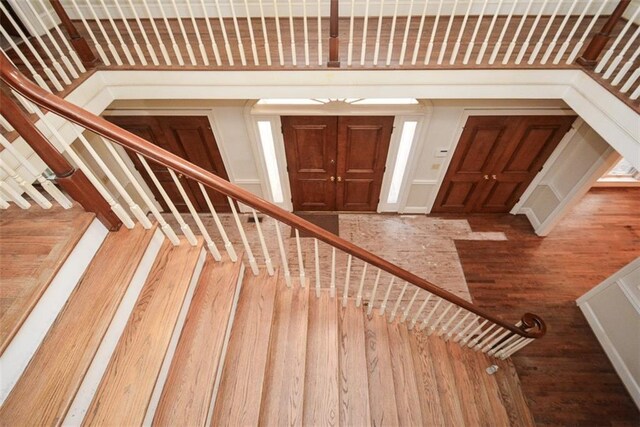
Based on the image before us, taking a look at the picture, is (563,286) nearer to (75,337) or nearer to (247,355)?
(247,355)

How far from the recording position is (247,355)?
→ 185cm

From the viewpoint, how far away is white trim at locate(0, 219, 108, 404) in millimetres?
1272

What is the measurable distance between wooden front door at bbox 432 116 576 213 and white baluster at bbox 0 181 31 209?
4.47 m

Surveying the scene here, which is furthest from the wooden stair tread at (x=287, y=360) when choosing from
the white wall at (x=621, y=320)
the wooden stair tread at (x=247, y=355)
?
the white wall at (x=621, y=320)

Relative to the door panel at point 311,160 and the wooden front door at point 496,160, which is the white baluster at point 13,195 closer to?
the door panel at point 311,160

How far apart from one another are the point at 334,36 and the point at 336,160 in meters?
2.14

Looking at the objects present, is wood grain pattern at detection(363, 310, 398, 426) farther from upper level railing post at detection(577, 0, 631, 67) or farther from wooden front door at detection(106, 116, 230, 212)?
wooden front door at detection(106, 116, 230, 212)

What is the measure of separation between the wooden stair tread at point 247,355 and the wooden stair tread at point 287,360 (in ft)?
0.46

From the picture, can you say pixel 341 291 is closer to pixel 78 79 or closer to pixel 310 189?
pixel 310 189

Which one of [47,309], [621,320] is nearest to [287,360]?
[47,309]

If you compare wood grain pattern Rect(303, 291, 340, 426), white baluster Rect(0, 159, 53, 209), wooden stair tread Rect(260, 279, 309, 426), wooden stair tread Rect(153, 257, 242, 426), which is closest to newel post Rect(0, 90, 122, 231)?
white baluster Rect(0, 159, 53, 209)

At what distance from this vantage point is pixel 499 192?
15.5 feet

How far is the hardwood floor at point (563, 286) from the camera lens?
316cm

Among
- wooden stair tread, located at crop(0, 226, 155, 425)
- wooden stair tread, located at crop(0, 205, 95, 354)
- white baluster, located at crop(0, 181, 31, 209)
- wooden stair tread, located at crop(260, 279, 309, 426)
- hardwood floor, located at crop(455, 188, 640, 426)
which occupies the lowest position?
hardwood floor, located at crop(455, 188, 640, 426)
